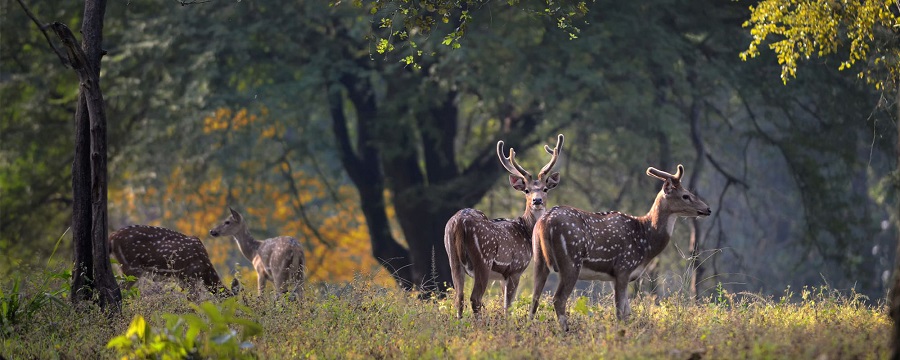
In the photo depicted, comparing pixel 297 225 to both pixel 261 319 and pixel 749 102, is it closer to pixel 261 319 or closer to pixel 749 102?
pixel 749 102

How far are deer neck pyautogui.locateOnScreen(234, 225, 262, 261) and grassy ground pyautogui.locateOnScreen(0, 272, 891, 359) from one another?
6.35 metres

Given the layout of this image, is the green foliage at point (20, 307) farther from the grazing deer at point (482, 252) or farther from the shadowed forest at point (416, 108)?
the shadowed forest at point (416, 108)

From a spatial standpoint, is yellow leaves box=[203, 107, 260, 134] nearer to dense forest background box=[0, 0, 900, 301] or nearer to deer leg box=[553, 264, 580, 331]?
dense forest background box=[0, 0, 900, 301]

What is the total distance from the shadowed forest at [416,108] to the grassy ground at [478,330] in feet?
24.8

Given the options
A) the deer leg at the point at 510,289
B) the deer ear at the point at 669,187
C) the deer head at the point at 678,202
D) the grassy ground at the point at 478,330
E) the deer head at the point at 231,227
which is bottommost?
the deer head at the point at 231,227

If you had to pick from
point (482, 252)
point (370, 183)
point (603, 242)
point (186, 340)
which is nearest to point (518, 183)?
point (482, 252)

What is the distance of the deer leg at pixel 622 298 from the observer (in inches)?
464

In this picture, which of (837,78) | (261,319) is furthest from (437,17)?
(261,319)

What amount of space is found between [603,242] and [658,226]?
90 centimetres

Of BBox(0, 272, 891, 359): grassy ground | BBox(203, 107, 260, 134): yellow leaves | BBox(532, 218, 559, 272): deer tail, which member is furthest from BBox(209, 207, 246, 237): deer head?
BBox(532, 218, 559, 272): deer tail

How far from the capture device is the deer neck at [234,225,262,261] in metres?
19.4

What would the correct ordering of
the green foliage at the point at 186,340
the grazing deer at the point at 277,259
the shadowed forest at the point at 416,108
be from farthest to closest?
the shadowed forest at the point at 416,108 → the grazing deer at the point at 277,259 → the green foliage at the point at 186,340

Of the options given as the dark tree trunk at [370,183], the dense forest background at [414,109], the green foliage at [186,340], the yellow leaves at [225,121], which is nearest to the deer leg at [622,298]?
the green foliage at [186,340]

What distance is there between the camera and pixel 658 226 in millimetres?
12727
